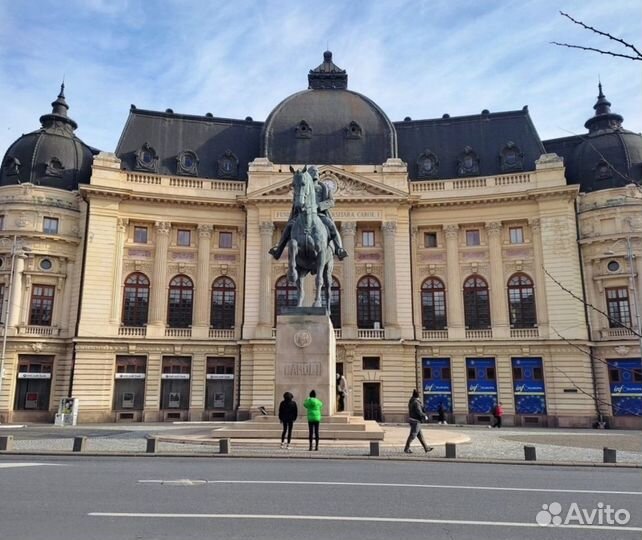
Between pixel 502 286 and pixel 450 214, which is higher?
pixel 450 214

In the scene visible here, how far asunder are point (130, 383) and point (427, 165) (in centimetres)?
3011

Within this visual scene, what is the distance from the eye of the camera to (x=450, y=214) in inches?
1828

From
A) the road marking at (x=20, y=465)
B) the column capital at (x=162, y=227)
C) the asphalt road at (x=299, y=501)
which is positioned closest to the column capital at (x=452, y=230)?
the column capital at (x=162, y=227)

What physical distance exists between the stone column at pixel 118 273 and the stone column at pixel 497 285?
2895 cm

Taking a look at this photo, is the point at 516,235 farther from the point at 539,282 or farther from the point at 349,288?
the point at 349,288

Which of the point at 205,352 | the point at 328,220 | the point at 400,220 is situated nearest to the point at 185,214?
the point at 205,352

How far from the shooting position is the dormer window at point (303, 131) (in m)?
48.9

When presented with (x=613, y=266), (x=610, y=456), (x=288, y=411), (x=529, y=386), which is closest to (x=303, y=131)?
(x=613, y=266)

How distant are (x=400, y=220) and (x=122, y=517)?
132 ft

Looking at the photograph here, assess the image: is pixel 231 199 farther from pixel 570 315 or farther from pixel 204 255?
pixel 570 315

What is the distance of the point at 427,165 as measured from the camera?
49.1 metres

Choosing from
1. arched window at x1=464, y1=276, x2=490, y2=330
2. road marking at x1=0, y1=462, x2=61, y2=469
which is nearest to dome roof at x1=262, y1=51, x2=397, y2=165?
arched window at x1=464, y1=276, x2=490, y2=330

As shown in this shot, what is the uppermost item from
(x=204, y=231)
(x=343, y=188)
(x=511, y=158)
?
(x=511, y=158)

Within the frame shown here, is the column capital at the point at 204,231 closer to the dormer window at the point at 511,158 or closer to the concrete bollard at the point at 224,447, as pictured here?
the dormer window at the point at 511,158
